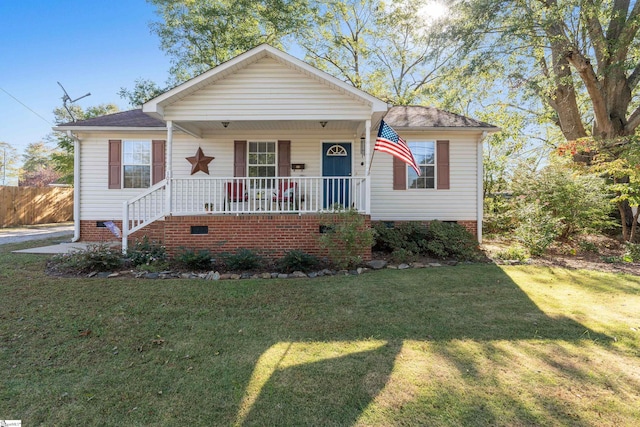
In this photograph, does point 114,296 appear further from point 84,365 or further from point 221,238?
point 221,238

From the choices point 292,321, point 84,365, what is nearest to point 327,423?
point 292,321

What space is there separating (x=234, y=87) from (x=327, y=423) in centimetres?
698

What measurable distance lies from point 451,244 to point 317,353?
5465 mm

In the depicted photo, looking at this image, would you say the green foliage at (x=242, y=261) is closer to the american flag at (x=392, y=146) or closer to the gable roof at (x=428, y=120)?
the american flag at (x=392, y=146)

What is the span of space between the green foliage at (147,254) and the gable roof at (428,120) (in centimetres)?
681

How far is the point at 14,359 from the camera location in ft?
9.74

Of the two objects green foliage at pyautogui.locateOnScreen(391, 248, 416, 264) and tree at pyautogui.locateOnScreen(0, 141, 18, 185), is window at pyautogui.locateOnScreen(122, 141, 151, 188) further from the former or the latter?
tree at pyautogui.locateOnScreen(0, 141, 18, 185)

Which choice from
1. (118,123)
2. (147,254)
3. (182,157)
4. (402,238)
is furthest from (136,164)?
(402,238)

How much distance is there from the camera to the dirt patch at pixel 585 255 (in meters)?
6.81

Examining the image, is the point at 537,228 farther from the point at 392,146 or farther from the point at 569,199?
the point at 392,146

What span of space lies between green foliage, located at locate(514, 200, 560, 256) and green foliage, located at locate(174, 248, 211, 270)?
7.57 metres

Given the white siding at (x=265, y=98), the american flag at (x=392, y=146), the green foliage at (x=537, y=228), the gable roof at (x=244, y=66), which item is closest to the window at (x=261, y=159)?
the white siding at (x=265, y=98)

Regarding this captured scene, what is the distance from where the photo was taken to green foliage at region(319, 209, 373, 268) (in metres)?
6.38

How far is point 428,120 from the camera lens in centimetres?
939
